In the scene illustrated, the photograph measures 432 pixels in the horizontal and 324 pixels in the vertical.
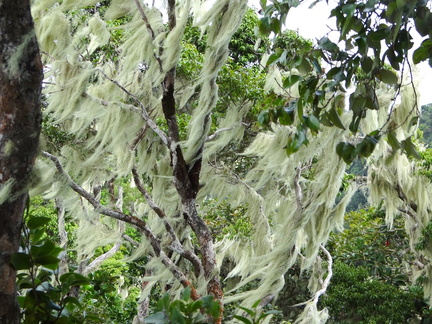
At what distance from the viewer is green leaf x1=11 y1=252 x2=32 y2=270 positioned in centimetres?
119

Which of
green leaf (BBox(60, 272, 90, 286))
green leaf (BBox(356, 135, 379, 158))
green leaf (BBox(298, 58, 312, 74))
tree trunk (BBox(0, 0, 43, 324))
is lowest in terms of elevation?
green leaf (BBox(60, 272, 90, 286))

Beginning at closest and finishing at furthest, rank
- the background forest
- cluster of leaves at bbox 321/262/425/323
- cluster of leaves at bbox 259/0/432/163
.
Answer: cluster of leaves at bbox 259/0/432/163
the background forest
cluster of leaves at bbox 321/262/425/323

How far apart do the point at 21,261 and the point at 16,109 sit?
330 mm

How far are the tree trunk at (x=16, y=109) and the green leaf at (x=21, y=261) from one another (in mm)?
46

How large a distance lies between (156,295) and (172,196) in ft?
11.9

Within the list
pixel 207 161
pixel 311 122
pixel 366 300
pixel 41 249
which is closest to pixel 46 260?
pixel 41 249

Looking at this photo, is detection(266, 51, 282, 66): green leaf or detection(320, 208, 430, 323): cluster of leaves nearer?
detection(266, 51, 282, 66): green leaf

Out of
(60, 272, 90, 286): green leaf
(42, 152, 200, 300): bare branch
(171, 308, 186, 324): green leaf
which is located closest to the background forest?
(42, 152, 200, 300): bare branch

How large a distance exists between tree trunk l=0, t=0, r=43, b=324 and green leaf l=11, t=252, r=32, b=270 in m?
0.05

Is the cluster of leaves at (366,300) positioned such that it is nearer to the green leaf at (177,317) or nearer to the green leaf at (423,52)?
the green leaf at (423,52)

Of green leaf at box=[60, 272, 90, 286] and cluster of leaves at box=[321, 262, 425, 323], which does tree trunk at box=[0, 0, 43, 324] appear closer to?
green leaf at box=[60, 272, 90, 286]

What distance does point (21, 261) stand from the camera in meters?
1.19

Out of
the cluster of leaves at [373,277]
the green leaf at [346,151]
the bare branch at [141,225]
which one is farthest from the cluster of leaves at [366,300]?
the green leaf at [346,151]

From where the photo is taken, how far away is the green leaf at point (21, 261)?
1.19m
